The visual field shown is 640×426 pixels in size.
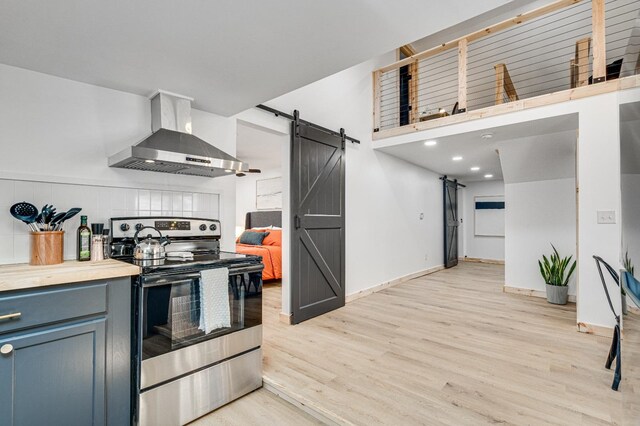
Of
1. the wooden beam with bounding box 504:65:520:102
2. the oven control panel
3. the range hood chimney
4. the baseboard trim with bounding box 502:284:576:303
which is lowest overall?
the baseboard trim with bounding box 502:284:576:303

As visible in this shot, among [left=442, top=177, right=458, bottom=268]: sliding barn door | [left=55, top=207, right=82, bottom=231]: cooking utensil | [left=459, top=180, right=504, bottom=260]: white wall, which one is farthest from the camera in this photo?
[left=459, top=180, right=504, bottom=260]: white wall

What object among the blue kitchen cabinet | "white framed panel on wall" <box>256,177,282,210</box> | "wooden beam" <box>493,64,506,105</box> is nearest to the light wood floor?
the blue kitchen cabinet

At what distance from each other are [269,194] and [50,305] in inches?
230

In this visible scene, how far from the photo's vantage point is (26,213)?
179 cm

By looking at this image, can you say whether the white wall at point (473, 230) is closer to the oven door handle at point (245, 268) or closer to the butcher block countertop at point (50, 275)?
the oven door handle at point (245, 268)

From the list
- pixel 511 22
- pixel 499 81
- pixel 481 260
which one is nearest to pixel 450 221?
pixel 481 260

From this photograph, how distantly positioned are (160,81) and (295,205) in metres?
1.74

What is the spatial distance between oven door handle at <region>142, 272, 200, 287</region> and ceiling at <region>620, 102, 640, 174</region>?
6.06ft

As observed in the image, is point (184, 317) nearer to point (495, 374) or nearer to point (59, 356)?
point (59, 356)

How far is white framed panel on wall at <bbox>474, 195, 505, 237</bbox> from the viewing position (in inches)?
309

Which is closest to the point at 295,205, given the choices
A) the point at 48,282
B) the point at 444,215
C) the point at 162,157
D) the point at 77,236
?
the point at 162,157

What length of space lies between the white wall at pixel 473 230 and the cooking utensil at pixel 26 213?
8.65 meters

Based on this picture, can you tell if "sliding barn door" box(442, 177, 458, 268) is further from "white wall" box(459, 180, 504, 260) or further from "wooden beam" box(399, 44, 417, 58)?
"wooden beam" box(399, 44, 417, 58)

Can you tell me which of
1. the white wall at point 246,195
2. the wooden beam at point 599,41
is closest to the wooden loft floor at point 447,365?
the wooden beam at point 599,41
